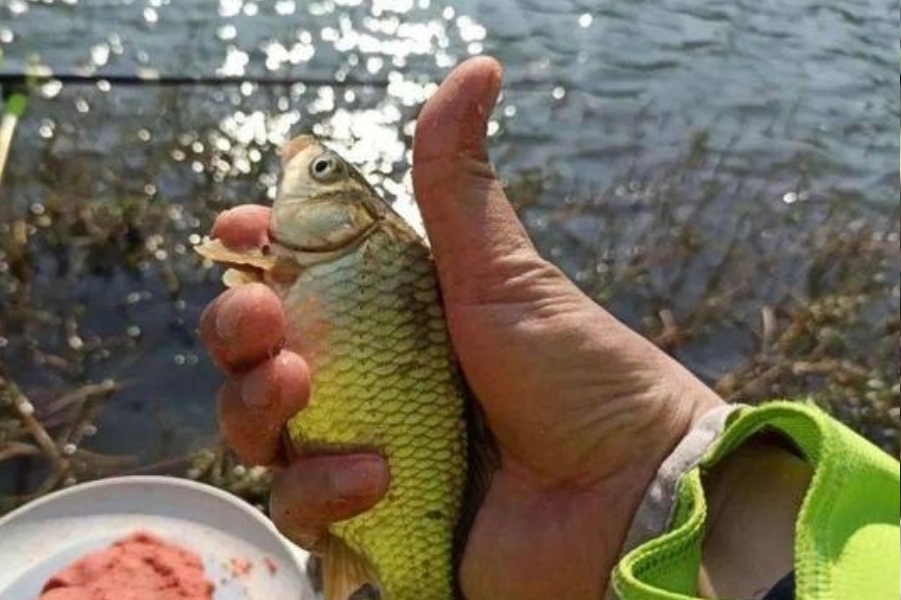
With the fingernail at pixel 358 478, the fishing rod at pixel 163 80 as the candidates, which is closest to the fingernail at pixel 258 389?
the fingernail at pixel 358 478

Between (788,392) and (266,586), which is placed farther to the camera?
(788,392)

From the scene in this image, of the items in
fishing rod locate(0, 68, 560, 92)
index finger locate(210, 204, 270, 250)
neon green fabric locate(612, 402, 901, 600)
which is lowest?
fishing rod locate(0, 68, 560, 92)

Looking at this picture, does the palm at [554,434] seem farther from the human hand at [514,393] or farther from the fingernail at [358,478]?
the fingernail at [358,478]

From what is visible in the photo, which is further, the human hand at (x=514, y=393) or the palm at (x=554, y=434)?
the palm at (x=554, y=434)

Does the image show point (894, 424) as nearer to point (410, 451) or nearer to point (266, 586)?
point (266, 586)

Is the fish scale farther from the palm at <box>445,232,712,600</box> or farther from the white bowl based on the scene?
the white bowl

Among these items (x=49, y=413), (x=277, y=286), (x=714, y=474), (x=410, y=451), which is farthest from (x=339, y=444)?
(x=49, y=413)

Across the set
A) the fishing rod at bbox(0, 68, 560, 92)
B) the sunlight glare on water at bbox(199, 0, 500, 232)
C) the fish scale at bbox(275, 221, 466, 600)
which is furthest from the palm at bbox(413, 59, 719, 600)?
the fishing rod at bbox(0, 68, 560, 92)

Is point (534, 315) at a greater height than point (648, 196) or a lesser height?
greater
